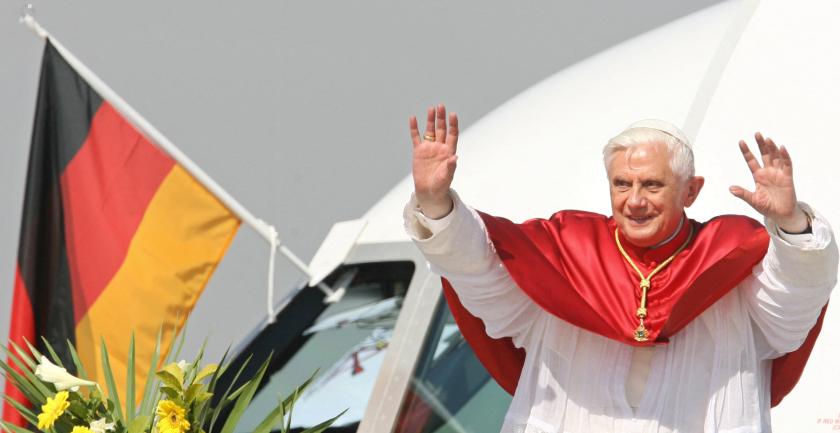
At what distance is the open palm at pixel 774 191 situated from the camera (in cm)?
A: 411

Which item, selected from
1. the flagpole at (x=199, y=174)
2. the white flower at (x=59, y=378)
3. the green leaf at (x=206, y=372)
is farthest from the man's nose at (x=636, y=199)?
the flagpole at (x=199, y=174)

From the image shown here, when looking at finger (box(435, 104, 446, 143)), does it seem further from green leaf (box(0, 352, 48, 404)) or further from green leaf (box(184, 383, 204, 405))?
green leaf (box(0, 352, 48, 404))

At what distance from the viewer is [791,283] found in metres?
4.25

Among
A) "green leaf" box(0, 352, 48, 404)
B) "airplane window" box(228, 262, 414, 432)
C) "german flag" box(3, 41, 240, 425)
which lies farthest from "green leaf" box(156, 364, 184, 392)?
Answer: "german flag" box(3, 41, 240, 425)

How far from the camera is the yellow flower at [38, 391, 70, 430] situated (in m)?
4.13

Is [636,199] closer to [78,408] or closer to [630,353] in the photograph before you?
[630,353]

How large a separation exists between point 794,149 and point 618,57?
1.59m

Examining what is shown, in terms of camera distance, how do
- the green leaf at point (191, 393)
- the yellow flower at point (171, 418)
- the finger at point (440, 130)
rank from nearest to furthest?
the yellow flower at point (171, 418)
the green leaf at point (191, 393)
the finger at point (440, 130)

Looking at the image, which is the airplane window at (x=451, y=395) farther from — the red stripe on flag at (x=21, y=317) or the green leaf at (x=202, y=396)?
the red stripe on flag at (x=21, y=317)

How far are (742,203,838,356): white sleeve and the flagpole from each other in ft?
9.77

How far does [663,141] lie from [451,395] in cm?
215

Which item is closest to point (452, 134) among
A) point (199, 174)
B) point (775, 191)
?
point (775, 191)

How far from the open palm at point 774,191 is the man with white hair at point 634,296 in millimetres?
163

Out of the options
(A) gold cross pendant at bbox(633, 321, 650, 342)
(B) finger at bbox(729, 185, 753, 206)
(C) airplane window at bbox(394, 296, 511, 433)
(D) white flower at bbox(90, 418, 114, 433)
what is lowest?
(C) airplane window at bbox(394, 296, 511, 433)
